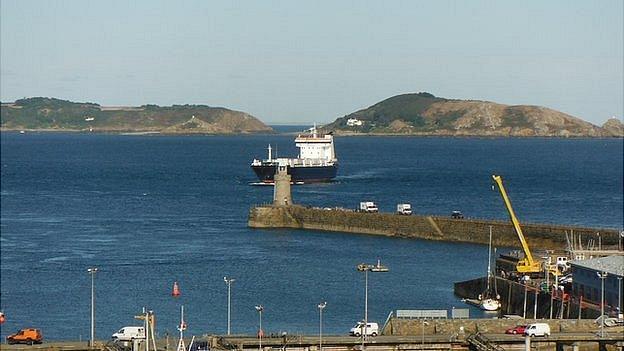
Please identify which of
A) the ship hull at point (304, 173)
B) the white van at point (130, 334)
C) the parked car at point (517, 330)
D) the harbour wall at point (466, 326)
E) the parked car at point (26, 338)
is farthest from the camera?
the ship hull at point (304, 173)

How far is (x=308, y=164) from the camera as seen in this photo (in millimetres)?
148125

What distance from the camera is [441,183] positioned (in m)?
147

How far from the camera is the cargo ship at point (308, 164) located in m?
141

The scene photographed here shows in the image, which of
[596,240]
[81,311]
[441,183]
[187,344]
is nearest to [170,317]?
[81,311]

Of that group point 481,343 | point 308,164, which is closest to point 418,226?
point 481,343

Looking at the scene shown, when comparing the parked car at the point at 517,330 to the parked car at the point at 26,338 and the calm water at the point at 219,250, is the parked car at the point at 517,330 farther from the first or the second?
the parked car at the point at 26,338

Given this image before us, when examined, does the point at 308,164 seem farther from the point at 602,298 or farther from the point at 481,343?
the point at 481,343

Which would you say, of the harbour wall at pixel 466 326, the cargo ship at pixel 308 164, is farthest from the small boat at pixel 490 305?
the cargo ship at pixel 308 164

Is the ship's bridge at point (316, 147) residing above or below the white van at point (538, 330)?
above

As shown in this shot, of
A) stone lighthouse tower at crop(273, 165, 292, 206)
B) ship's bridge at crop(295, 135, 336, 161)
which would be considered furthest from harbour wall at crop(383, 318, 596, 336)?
ship's bridge at crop(295, 135, 336, 161)

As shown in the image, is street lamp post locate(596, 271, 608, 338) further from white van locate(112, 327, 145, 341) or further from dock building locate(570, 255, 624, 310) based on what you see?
white van locate(112, 327, 145, 341)

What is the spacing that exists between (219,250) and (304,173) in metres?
68.9

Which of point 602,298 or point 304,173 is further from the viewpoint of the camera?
point 304,173

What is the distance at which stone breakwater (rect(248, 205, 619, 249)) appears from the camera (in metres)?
78.2
